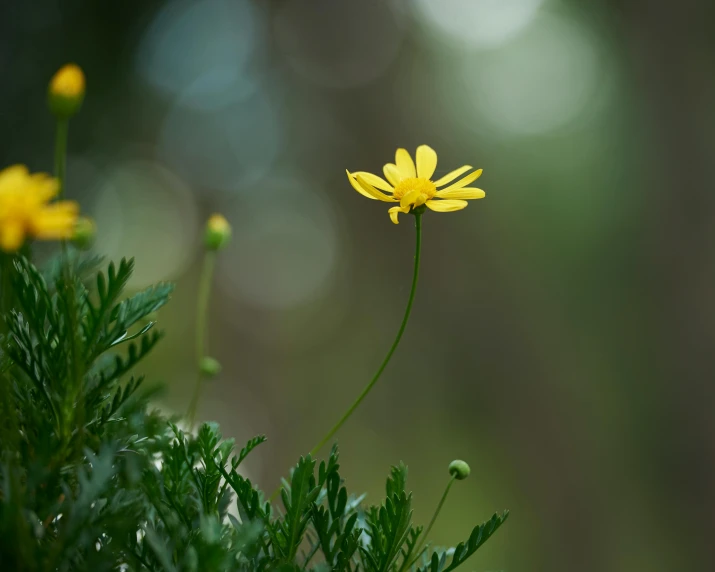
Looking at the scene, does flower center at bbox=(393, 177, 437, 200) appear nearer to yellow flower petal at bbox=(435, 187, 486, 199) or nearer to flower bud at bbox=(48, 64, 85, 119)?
yellow flower petal at bbox=(435, 187, 486, 199)

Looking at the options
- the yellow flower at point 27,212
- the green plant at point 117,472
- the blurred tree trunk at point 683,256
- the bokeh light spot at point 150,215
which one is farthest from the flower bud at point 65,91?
the bokeh light spot at point 150,215

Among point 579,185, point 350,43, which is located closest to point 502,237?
point 579,185

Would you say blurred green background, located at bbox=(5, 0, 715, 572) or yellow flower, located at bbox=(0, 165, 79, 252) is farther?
blurred green background, located at bbox=(5, 0, 715, 572)

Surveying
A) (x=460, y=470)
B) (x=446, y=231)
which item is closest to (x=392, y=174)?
(x=460, y=470)

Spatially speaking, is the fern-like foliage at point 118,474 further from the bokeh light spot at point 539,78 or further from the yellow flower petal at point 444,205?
the bokeh light spot at point 539,78

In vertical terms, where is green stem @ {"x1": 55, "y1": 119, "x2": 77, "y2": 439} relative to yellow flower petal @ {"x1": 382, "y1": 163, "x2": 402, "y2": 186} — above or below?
below

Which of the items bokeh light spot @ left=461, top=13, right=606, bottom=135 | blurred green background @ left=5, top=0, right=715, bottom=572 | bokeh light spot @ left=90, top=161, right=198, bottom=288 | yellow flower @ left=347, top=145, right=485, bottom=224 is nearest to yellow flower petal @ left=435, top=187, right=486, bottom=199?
yellow flower @ left=347, top=145, right=485, bottom=224

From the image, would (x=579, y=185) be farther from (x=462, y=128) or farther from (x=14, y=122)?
(x=14, y=122)
